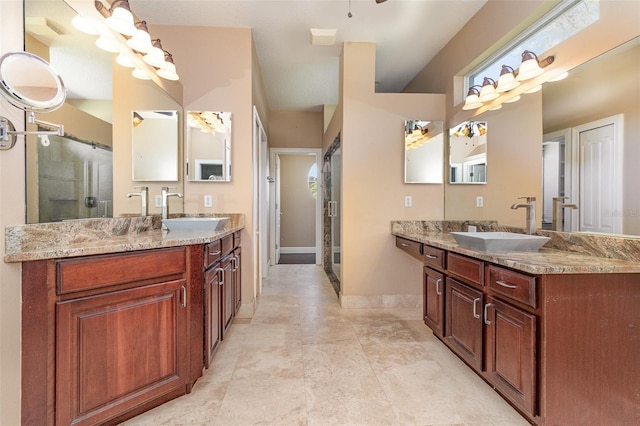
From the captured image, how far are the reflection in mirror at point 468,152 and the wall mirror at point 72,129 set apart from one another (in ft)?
9.47

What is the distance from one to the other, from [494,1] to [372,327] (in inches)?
112

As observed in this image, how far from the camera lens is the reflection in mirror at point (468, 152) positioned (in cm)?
270

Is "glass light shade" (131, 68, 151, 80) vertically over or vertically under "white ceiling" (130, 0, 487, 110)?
under

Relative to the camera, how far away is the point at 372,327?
2676mm

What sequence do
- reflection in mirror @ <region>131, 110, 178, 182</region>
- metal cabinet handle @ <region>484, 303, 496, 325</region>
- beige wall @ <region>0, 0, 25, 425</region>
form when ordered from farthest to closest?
reflection in mirror @ <region>131, 110, 178, 182</region>
metal cabinet handle @ <region>484, 303, 496, 325</region>
beige wall @ <region>0, 0, 25, 425</region>

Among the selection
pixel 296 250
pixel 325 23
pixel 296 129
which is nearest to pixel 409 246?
pixel 325 23

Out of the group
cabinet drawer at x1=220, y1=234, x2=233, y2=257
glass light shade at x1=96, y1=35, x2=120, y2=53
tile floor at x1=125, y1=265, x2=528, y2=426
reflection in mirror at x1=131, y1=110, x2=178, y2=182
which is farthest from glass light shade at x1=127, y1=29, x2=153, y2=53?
tile floor at x1=125, y1=265, x2=528, y2=426

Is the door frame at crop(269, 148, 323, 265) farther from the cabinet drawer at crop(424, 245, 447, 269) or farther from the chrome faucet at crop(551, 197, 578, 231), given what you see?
the chrome faucet at crop(551, 197, 578, 231)

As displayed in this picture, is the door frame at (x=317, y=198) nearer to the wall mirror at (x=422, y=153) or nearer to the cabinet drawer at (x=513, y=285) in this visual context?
the wall mirror at (x=422, y=153)

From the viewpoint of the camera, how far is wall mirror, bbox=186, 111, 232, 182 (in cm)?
277

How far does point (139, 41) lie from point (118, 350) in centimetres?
199

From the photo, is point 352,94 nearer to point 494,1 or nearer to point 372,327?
point 494,1

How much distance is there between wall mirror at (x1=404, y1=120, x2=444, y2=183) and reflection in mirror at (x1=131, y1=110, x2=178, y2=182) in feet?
7.34

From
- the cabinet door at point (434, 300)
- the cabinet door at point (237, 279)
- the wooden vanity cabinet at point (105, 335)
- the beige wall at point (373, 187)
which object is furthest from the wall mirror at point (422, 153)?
the wooden vanity cabinet at point (105, 335)
